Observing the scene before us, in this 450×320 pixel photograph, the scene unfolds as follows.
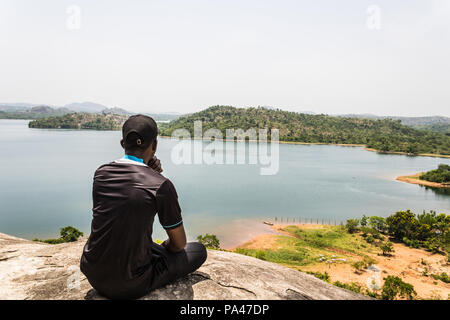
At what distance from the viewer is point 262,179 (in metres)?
42.6

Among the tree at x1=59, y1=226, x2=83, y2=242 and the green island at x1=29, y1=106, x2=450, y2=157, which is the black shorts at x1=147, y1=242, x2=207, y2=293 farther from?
the green island at x1=29, y1=106, x2=450, y2=157

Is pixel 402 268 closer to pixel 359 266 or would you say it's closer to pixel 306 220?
pixel 359 266

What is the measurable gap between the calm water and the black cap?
61.4 ft

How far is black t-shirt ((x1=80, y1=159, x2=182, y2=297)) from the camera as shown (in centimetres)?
192

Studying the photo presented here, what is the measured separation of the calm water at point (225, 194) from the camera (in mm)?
23566

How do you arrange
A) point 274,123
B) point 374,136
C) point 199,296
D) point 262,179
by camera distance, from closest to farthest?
point 199,296
point 262,179
point 374,136
point 274,123

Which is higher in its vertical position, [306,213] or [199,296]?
[199,296]

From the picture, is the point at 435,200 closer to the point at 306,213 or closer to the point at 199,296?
the point at 306,213

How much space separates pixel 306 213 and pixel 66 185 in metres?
28.2

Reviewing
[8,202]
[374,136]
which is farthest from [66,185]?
[374,136]

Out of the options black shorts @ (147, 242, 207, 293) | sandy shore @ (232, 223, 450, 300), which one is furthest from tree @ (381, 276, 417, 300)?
black shorts @ (147, 242, 207, 293)

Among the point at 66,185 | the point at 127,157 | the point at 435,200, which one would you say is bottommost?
the point at 435,200

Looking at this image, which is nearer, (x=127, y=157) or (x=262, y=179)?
(x=127, y=157)

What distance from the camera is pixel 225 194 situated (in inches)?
1305
